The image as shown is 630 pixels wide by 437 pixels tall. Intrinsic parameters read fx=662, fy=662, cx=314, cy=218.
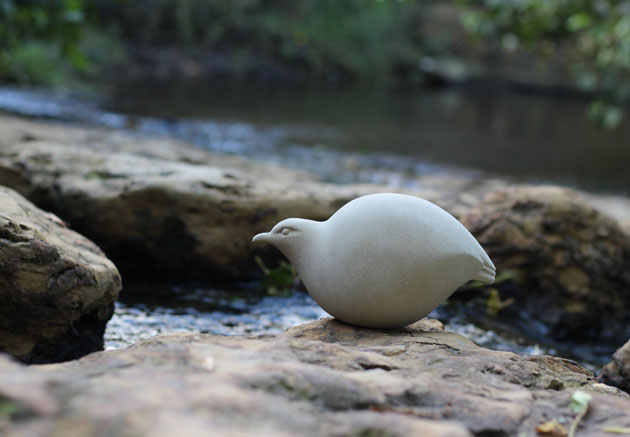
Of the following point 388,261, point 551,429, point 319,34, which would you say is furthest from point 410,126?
point 551,429

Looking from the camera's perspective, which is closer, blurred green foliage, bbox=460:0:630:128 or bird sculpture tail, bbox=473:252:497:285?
bird sculpture tail, bbox=473:252:497:285

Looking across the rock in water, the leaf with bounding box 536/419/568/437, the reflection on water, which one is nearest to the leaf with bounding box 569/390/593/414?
the leaf with bounding box 536/419/568/437

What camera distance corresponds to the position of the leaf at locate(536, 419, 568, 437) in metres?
1.80

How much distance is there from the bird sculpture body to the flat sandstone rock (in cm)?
14

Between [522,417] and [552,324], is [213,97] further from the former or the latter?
[522,417]

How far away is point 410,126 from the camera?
12484 mm

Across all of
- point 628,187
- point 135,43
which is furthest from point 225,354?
point 135,43

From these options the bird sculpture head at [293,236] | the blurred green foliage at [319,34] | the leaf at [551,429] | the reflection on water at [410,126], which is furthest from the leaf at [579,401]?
the reflection on water at [410,126]

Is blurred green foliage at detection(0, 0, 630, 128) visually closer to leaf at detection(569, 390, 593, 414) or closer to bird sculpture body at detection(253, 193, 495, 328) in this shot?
bird sculpture body at detection(253, 193, 495, 328)

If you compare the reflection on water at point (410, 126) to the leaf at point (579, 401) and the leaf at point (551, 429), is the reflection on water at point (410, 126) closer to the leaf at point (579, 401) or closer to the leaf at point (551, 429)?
the leaf at point (579, 401)

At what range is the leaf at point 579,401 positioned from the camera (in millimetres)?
1975

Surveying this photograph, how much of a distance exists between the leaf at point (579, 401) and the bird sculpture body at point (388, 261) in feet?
2.31

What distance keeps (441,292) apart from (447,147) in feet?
27.4

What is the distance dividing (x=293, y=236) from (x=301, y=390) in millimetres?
1117
